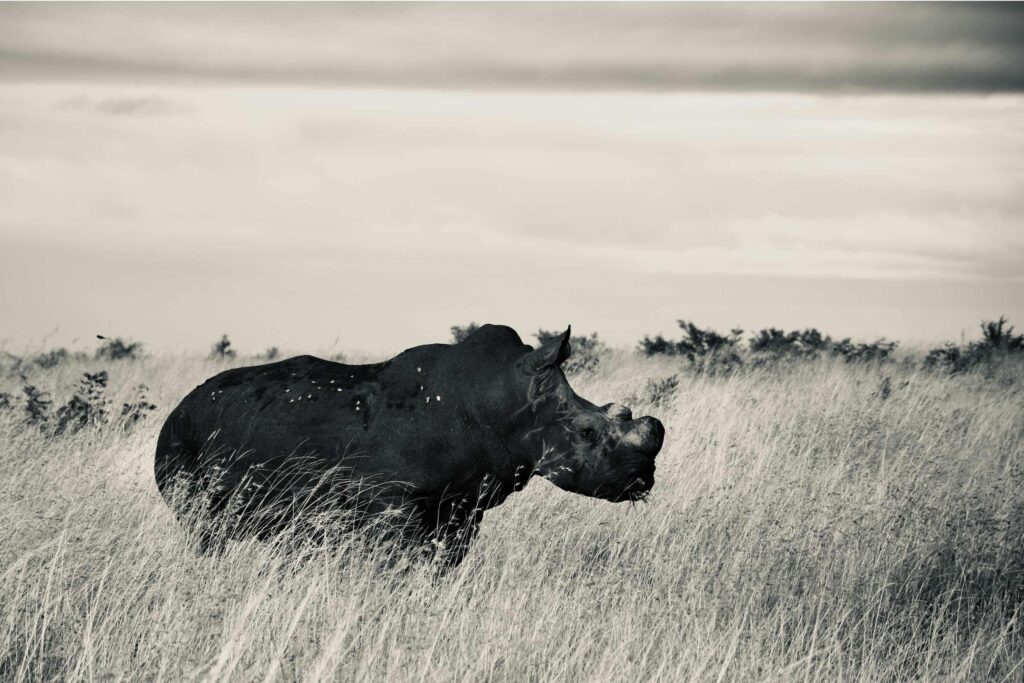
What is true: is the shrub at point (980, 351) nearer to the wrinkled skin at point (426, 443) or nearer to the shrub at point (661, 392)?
the shrub at point (661, 392)

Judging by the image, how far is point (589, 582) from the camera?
754cm

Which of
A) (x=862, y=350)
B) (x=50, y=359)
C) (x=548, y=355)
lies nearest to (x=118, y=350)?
(x=50, y=359)

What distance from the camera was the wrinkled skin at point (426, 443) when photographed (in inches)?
267

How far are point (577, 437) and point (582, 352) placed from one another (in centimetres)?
1490

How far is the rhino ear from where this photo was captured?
22.1ft

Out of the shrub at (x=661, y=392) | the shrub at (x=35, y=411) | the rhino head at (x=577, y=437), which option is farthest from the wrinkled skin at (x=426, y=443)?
the shrub at (x=661, y=392)

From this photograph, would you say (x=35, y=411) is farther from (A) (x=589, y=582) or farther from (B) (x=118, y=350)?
(B) (x=118, y=350)

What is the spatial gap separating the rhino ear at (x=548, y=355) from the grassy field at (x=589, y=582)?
1224 mm

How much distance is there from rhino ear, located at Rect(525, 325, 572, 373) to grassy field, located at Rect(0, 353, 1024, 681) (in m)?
1.22

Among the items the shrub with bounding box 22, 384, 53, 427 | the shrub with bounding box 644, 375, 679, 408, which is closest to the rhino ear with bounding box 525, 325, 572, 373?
the shrub with bounding box 22, 384, 53, 427

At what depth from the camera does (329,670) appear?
5184 millimetres

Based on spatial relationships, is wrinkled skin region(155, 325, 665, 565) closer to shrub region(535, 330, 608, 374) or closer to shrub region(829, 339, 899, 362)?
shrub region(535, 330, 608, 374)

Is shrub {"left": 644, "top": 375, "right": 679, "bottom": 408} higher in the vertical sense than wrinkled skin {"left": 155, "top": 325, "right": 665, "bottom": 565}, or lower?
lower

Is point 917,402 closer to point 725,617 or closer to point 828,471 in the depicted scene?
point 828,471
